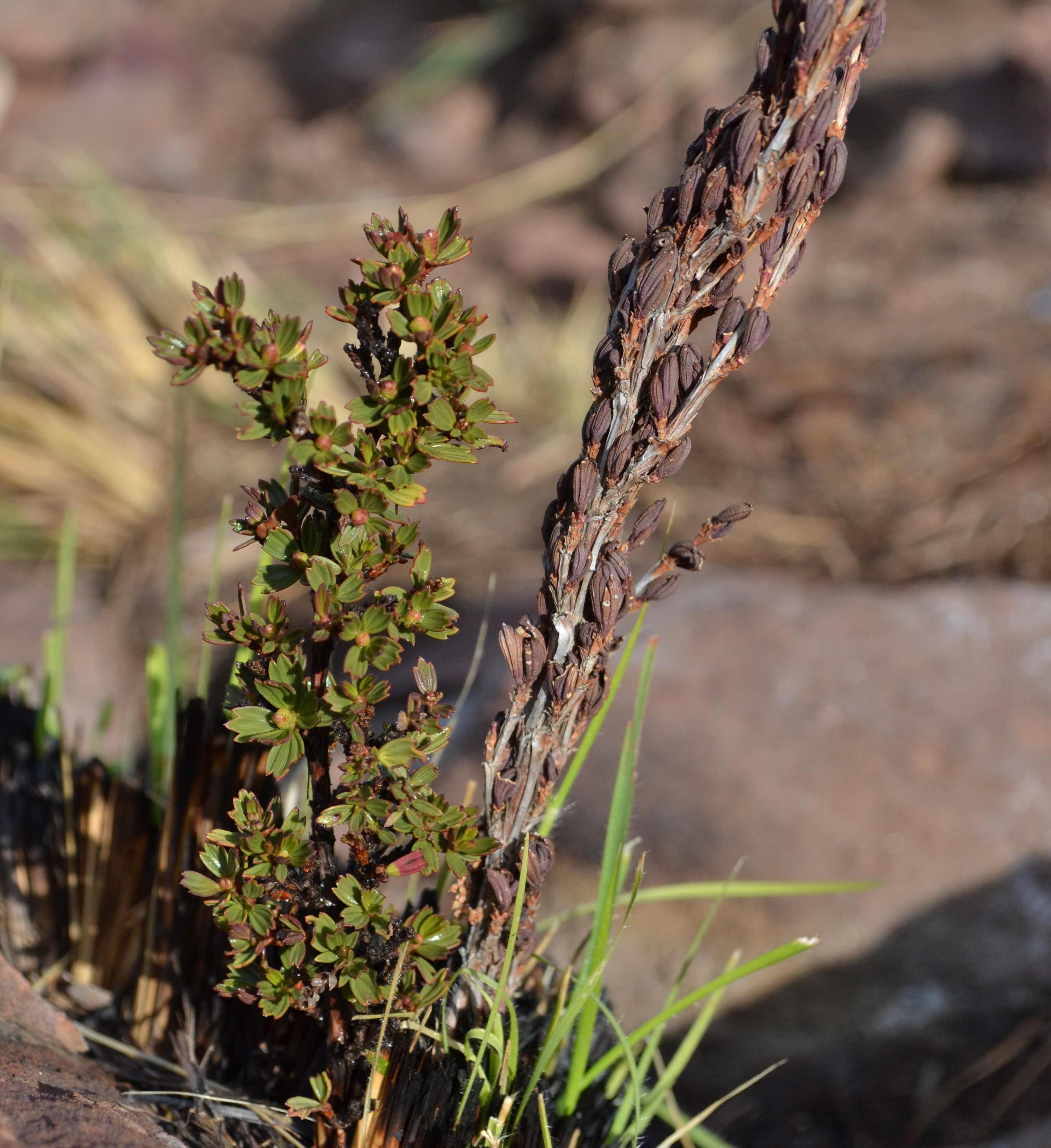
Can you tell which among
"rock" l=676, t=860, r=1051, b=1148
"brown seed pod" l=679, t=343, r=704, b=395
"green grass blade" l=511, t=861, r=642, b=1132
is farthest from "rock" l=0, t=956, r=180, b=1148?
"rock" l=676, t=860, r=1051, b=1148

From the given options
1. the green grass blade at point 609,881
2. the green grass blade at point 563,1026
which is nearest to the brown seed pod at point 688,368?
the green grass blade at point 609,881

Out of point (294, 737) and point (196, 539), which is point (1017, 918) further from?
point (196, 539)

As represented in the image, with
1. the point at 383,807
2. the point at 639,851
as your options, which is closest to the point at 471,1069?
the point at 383,807

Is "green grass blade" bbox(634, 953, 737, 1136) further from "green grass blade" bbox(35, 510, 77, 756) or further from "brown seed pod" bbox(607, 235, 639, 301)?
"green grass blade" bbox(35, 510, 77, 756)

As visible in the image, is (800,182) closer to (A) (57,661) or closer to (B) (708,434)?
→ (A) (57,661)

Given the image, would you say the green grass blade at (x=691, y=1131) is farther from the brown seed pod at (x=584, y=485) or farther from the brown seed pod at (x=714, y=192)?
the brown seed pod at (x=714, y=192)
